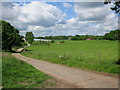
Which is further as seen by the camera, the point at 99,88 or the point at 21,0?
the point at 99,88

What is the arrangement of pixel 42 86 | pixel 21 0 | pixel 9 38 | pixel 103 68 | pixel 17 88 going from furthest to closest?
pixel 9 38, pixel 103 68, pixel 42 86, pixel 17 88, pixel 21 0

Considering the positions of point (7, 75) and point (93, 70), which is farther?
point (93, 70)

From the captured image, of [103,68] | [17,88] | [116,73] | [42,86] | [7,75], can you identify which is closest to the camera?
[17,88]

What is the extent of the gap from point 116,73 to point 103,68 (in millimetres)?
1118

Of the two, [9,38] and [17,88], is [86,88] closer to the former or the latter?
Result: [17,88]

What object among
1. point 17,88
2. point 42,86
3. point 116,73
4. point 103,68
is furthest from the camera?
point 103,68

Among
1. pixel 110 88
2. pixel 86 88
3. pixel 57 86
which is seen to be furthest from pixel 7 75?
pixel 110 88

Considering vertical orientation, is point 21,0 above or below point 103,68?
above

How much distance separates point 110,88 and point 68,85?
1.74m

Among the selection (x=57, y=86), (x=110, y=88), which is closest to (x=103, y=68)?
(x=110, y=88)

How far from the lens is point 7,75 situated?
6914 millimetres

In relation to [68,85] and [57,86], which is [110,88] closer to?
[68,85]

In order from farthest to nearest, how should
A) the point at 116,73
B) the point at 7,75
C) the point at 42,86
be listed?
the point at 116,73, the point at 7,75, the point at 42,86

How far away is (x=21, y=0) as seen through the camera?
139 inches
